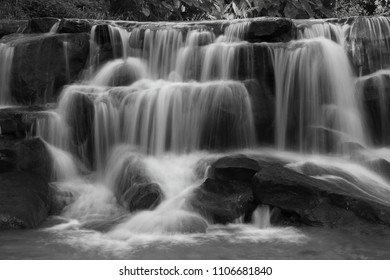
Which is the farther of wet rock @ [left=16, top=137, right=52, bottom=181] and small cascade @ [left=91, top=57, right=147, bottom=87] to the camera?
small cascade @ [left=91, top=57, right=147, bottom=87]

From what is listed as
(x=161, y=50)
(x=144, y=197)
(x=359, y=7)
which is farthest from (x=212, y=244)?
(x=359, y=7)

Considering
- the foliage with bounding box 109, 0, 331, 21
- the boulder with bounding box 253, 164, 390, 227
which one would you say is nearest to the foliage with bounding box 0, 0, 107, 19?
the foliage with bounding box 109, 0, 331, 21

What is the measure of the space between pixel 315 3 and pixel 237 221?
14.1 metres

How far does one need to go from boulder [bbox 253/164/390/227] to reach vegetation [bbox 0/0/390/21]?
1071 centimetres

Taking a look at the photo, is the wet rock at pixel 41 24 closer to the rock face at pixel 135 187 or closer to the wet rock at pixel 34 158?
the wet rock at pixel 34 158

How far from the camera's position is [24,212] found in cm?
612

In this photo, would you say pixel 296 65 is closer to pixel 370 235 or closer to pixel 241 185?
pixel 241 185

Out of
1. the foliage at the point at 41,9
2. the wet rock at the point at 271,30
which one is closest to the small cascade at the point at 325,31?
the wet rock at the point at 271,30

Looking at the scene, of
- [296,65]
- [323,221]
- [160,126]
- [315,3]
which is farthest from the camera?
[315,3]

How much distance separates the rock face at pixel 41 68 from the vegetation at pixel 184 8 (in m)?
4.86

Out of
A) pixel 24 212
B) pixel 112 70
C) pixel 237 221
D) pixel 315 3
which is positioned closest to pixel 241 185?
pixel 237 221

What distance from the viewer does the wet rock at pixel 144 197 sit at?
654cm

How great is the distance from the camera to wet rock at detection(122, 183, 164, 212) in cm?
654

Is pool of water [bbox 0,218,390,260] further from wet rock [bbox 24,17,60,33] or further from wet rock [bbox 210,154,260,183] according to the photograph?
wet rock [bbox 24,17,60,33]
